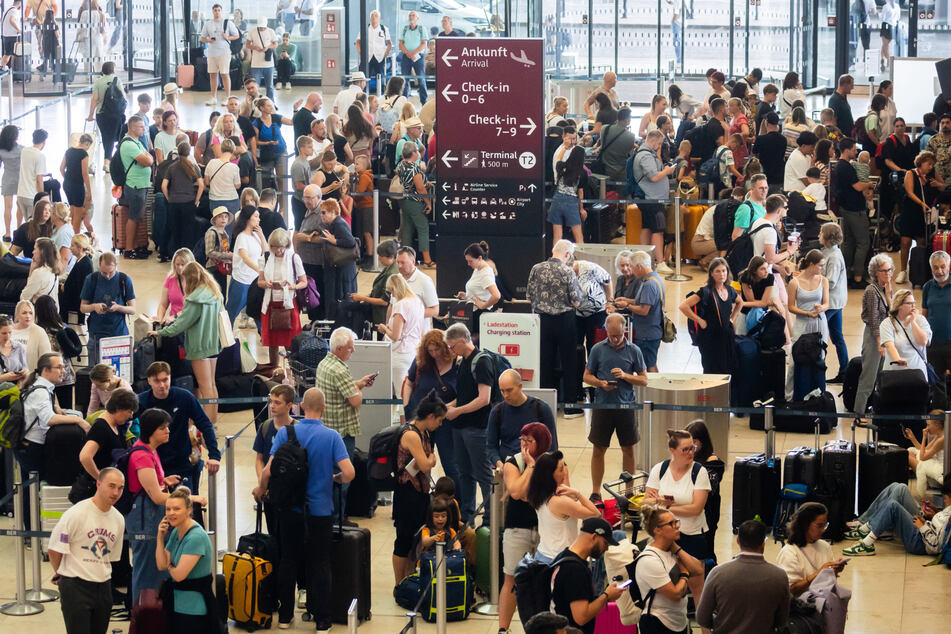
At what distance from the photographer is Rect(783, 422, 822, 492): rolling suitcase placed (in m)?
11.3

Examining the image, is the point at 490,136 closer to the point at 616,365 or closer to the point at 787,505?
the point at 616,365

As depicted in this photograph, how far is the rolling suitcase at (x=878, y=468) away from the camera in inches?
453

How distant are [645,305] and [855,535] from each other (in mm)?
2993

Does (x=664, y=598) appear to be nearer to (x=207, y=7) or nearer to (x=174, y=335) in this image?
(x=174, y=335)

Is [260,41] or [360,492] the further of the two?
[260,41]

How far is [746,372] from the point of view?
1385 centimetres

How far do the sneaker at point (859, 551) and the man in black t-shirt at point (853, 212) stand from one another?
7822 millimetres

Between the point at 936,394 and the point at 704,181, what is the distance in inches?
307

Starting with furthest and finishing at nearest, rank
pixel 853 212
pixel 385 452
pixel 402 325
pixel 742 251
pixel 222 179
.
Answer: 1. pixel 853 212
2. pixel 222 179
3. pixel 742 251
4. pixel 402 325
5. pixel 385 452

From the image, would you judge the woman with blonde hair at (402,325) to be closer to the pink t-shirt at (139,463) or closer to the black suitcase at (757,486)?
the black suitcase at (757,486)

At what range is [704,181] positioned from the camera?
2011 cm

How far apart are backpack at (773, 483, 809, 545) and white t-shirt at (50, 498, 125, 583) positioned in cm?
463

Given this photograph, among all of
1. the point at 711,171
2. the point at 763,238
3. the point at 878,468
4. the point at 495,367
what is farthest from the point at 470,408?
the point at 711,171

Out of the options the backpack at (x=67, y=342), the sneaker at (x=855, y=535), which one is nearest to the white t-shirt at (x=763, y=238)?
the sneaker at (x=855, y=535)
